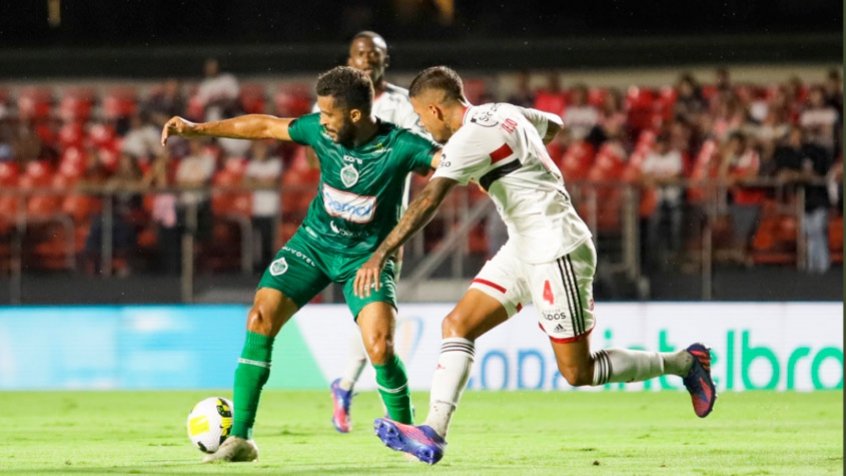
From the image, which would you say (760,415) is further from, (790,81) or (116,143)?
(116,143)

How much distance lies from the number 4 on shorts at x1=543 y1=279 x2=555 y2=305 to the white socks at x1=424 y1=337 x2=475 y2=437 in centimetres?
44

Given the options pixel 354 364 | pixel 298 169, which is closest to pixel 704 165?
pixel 298 169

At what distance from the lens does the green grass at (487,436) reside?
292 inches

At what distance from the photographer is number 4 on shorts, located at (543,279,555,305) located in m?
7.40

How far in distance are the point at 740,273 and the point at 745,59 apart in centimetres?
712

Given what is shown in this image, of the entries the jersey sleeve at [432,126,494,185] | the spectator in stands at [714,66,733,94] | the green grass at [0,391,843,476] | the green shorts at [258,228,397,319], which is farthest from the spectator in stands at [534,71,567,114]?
the jersey sleeve at [432,126,494,185]

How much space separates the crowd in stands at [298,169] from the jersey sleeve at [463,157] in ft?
25.0

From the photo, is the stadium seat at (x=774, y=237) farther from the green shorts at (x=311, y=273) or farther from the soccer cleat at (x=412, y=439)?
the soccer cleat at (x=412, y=439)

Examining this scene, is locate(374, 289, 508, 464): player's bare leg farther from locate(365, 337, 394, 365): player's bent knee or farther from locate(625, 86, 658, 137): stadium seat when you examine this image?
locate(625, 86, 658, 137): stadium seat

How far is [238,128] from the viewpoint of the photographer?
788 cm

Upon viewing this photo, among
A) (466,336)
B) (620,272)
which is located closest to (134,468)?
(466,336)

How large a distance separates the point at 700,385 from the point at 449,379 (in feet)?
5.31

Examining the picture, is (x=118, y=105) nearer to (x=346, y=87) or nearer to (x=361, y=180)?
(x=361, y=180)

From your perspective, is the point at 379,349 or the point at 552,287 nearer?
the point at 552,287
